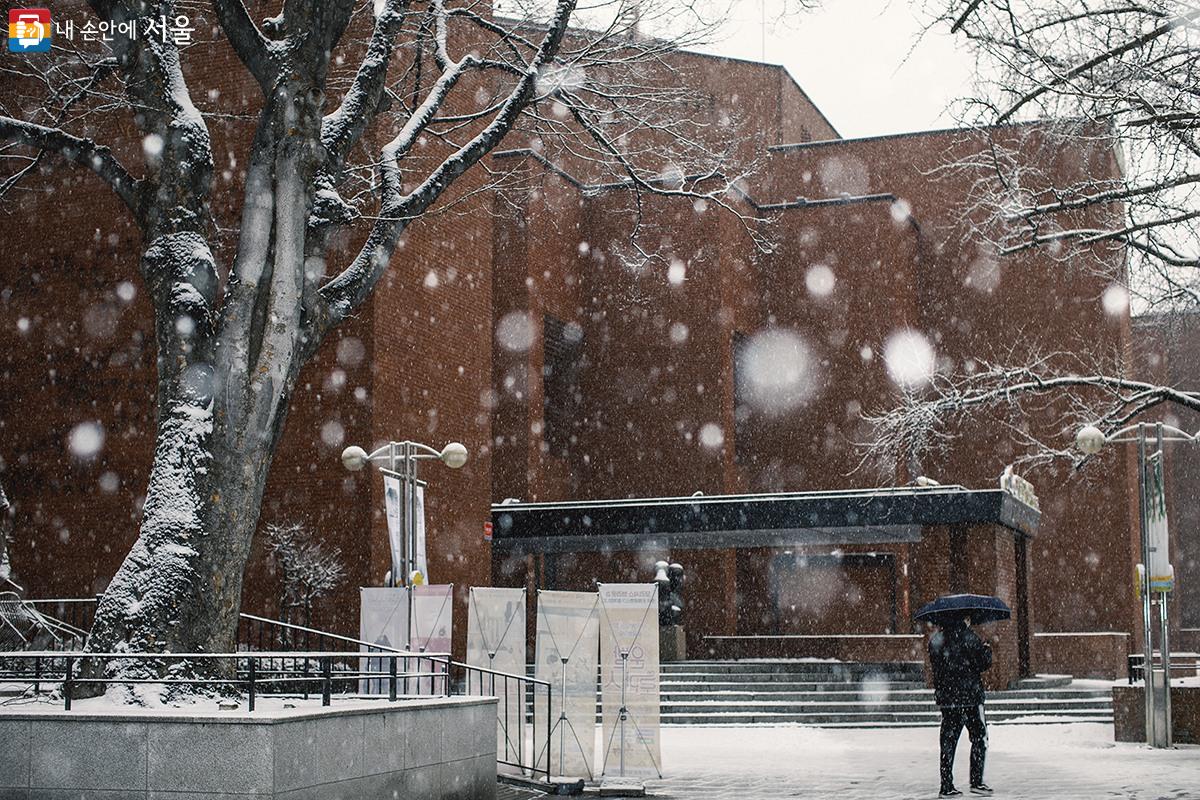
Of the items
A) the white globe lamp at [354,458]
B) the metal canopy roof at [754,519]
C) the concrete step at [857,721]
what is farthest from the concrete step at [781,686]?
the white globe lamp at [354,458]

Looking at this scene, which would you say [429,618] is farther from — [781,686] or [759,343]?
[759,343]

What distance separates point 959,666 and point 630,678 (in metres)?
3.94

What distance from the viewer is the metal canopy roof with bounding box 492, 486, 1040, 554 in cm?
2844

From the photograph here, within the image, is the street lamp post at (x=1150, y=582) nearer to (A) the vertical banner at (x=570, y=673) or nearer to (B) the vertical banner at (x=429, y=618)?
(A) the vertical banner at (x=570, y=673)

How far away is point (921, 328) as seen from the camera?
42188mm

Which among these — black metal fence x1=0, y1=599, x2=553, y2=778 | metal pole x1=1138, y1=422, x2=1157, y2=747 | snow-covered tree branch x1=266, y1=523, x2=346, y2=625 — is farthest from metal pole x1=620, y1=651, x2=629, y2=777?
snow-covered tree branch x1=266, y1=523, x2=346, y2=625

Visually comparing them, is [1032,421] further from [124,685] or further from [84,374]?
[124,685]

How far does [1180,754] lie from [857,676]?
1051 centimetres

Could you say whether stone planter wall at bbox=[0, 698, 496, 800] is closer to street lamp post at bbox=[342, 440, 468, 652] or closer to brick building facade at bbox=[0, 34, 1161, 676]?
street lamp post at bbox=[342, 440, 468, 652]

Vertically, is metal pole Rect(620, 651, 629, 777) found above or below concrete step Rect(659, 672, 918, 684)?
above

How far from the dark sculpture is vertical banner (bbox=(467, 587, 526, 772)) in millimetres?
15216

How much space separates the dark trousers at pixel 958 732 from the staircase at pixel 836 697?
37.2 ft

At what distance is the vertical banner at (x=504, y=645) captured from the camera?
16.0 metres

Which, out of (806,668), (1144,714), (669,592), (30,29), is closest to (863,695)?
(806,668)
